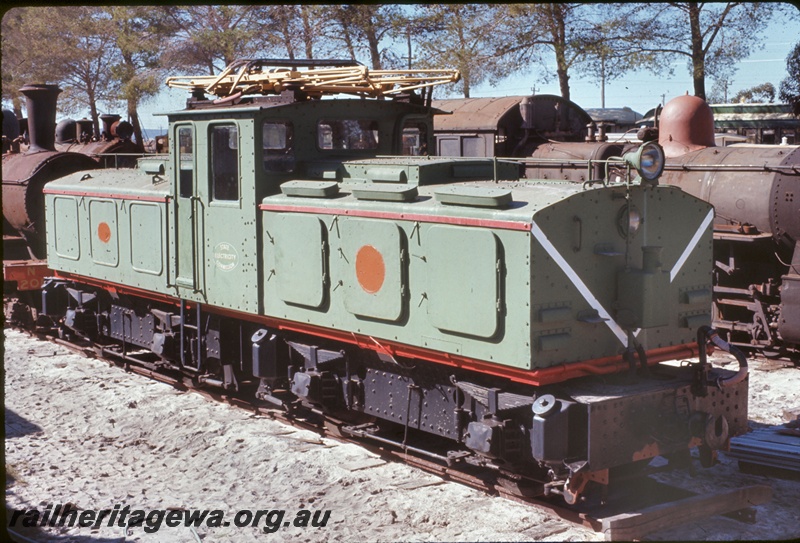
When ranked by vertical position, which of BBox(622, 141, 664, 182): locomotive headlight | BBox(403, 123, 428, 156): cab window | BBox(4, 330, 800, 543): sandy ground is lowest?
BBox(4, 330, 800, 543): sandy ground

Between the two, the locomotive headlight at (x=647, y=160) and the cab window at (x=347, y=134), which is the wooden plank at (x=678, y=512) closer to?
the locomotive headlight at (x=647, y=160)

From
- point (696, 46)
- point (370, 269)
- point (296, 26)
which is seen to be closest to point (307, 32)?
point (296, 26)

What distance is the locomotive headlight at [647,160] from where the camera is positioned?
7.47 metres

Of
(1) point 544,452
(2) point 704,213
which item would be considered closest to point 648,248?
(2) point 704,213

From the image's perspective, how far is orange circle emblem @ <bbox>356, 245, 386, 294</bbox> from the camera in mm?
8250

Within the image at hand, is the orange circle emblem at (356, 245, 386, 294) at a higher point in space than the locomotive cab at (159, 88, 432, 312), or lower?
lower

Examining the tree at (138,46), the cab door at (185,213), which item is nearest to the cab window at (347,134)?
the cab door at (185,213)

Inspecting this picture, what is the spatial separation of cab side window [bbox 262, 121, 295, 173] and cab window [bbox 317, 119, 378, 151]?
→ 14.5 inches

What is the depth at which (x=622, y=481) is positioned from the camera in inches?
307

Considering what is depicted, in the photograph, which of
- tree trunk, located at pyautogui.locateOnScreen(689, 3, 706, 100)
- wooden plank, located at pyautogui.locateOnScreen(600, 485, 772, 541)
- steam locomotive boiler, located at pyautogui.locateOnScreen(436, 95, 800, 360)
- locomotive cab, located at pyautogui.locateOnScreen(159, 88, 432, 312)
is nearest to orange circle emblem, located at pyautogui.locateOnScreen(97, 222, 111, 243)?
locomotive cab, located at pyautogui.locateOnScreen(159, 88, 432, 312)

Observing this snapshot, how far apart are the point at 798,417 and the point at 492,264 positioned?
4.40m

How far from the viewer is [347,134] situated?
33.4ft

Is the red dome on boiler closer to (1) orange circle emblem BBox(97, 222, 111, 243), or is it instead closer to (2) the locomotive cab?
(2) the locomotive cab

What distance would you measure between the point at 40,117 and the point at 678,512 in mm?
13936
